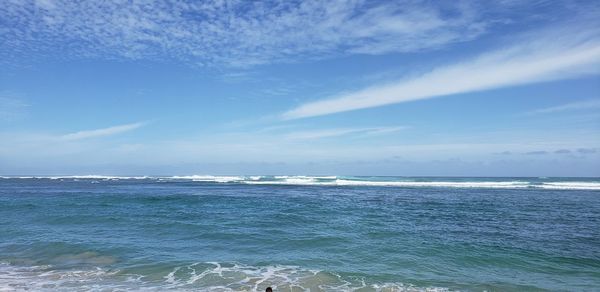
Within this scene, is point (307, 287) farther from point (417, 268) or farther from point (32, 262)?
point (32, 262)

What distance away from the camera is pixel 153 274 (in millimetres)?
12148

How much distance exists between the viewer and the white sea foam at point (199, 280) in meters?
10.8

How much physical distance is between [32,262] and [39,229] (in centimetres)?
710

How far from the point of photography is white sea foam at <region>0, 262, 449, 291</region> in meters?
10.8

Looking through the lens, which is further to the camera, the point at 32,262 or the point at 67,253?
the point at 67,253

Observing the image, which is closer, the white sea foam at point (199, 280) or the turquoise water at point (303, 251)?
the white sea foam at point (199, 280)

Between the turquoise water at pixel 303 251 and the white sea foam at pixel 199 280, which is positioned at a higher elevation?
the turquoise water at pixel 303 251

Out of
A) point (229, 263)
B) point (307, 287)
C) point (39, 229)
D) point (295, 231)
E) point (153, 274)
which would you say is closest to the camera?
point (307, 287)

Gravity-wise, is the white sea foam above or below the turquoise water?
below

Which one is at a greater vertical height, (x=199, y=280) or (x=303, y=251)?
(x=303, y=251)

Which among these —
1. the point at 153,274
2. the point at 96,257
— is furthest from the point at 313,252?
the point at 96,257

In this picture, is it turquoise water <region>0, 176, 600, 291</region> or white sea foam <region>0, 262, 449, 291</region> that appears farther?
turquoise water <region>0, 176, 600, 291</region>

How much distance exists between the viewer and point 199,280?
11406mm

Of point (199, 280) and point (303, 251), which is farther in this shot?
point (303, 251)
